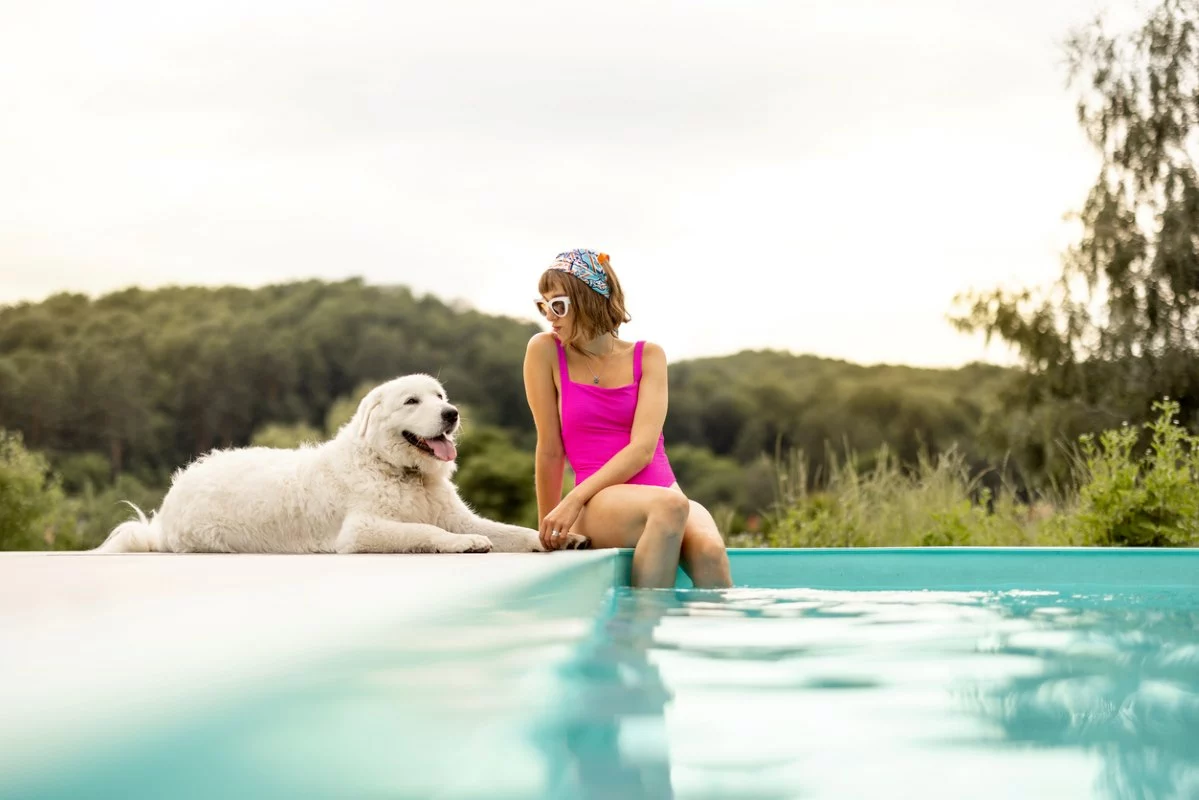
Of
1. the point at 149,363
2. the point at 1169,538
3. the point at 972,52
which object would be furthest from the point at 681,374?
the point at 1169,538

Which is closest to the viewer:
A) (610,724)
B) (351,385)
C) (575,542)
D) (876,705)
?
(610,724)

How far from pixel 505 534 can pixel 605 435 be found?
0.56m

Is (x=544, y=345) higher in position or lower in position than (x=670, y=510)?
higher

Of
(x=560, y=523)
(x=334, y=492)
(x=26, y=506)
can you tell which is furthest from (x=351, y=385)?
(x=560, y=523)

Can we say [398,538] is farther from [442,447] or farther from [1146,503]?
[1146,503]

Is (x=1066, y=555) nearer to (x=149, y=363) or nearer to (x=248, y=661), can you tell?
(x=248, y=661)

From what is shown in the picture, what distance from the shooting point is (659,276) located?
1681cm

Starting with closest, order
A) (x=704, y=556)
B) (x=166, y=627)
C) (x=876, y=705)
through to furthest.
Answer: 1. (x=166, y=627)
2. (x=876, y=705)
3. (x=704, y=556)

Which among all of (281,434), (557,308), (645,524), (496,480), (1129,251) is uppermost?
(1129,251)

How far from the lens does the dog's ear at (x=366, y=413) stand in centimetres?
421

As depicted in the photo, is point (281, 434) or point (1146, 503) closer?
point (1146, 503)

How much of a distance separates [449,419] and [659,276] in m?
12.9

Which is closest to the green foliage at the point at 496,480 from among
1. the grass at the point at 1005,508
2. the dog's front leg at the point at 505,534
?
the grass at the point at 1005,508

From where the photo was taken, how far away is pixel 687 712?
6.81 ft
